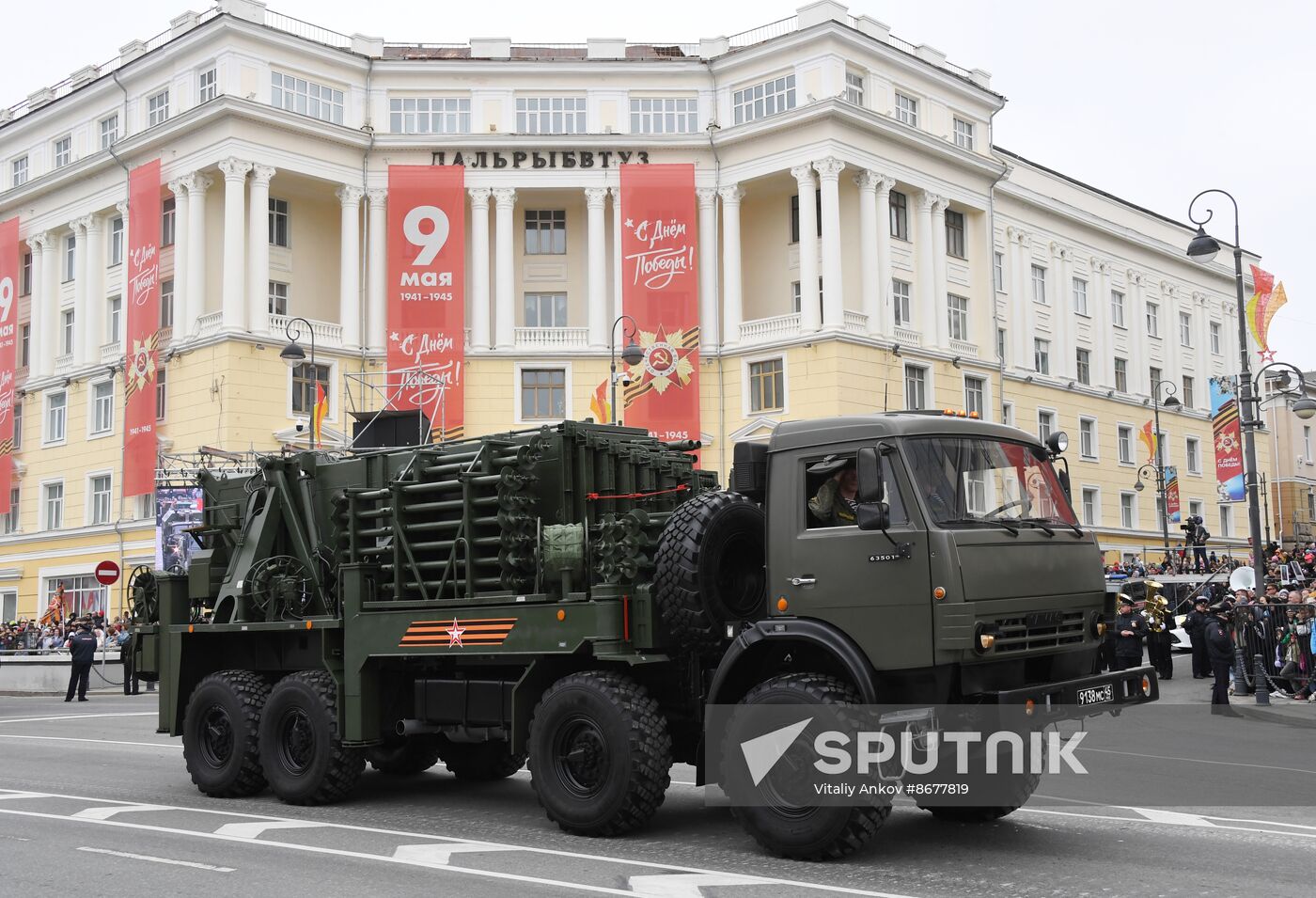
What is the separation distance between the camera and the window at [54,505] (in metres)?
57.0

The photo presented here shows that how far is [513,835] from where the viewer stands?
10.5m

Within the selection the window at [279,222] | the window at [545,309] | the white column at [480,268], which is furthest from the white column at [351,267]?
the window at [545,309]

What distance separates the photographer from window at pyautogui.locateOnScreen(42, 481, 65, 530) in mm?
57031

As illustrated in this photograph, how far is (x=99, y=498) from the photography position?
181 feet

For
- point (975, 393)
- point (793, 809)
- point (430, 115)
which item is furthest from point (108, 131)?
point (793, 809)

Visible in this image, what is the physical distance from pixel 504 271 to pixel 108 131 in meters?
17.5

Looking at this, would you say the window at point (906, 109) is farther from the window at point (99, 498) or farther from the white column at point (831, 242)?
the window at point (99, 498)

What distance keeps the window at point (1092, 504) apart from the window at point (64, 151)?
4678 cm

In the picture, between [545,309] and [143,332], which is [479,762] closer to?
[143,332]

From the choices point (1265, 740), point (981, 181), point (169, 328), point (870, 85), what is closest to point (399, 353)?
point (169, 328)

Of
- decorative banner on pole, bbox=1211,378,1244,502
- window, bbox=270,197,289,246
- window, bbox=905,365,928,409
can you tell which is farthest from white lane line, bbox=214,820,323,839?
window, bbox=270,197,289,246

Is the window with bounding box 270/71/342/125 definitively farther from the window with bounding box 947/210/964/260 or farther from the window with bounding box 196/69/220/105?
the window with bounding box 947/210/964/260

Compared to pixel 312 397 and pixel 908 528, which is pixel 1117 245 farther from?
pixel 908 528

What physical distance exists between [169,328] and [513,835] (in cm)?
4624
